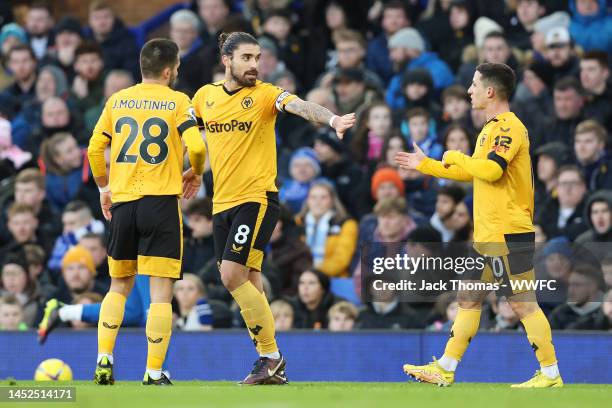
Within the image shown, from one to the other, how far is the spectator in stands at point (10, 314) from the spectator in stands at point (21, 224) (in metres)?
1.53

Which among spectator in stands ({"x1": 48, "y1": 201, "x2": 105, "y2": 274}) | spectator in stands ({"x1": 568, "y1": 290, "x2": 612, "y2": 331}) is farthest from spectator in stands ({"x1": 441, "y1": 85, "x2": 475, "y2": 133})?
spectator in stands ({"x1": 48, "y1": 201, "x2": 105, "y2": 274})

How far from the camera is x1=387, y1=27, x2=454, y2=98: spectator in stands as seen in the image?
17.1 meters

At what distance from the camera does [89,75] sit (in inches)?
731

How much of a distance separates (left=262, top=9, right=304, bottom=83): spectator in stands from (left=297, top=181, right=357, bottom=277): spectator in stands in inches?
134

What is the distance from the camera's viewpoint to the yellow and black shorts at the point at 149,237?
1043 centimetres

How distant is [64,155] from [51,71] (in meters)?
2.11

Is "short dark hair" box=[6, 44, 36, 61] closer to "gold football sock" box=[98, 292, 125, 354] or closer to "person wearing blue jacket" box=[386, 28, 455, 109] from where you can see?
"person wearing blue jacket" box=[386, 28, 455, 109]

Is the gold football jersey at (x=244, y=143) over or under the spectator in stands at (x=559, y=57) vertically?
under

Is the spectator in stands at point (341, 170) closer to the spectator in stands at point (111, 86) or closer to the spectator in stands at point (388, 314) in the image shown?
the spectator in stands at point (388, 314)

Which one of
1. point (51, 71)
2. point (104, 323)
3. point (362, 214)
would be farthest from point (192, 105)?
point (51, 71)

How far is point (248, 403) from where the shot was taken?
8680 mm

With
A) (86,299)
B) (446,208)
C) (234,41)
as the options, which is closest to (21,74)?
(86,299)

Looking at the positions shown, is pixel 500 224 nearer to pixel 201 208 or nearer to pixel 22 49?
pixel 201 208

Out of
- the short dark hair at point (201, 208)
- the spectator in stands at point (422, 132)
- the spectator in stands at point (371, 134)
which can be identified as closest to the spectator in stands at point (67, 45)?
the spectator in stands at point (371, 134)
